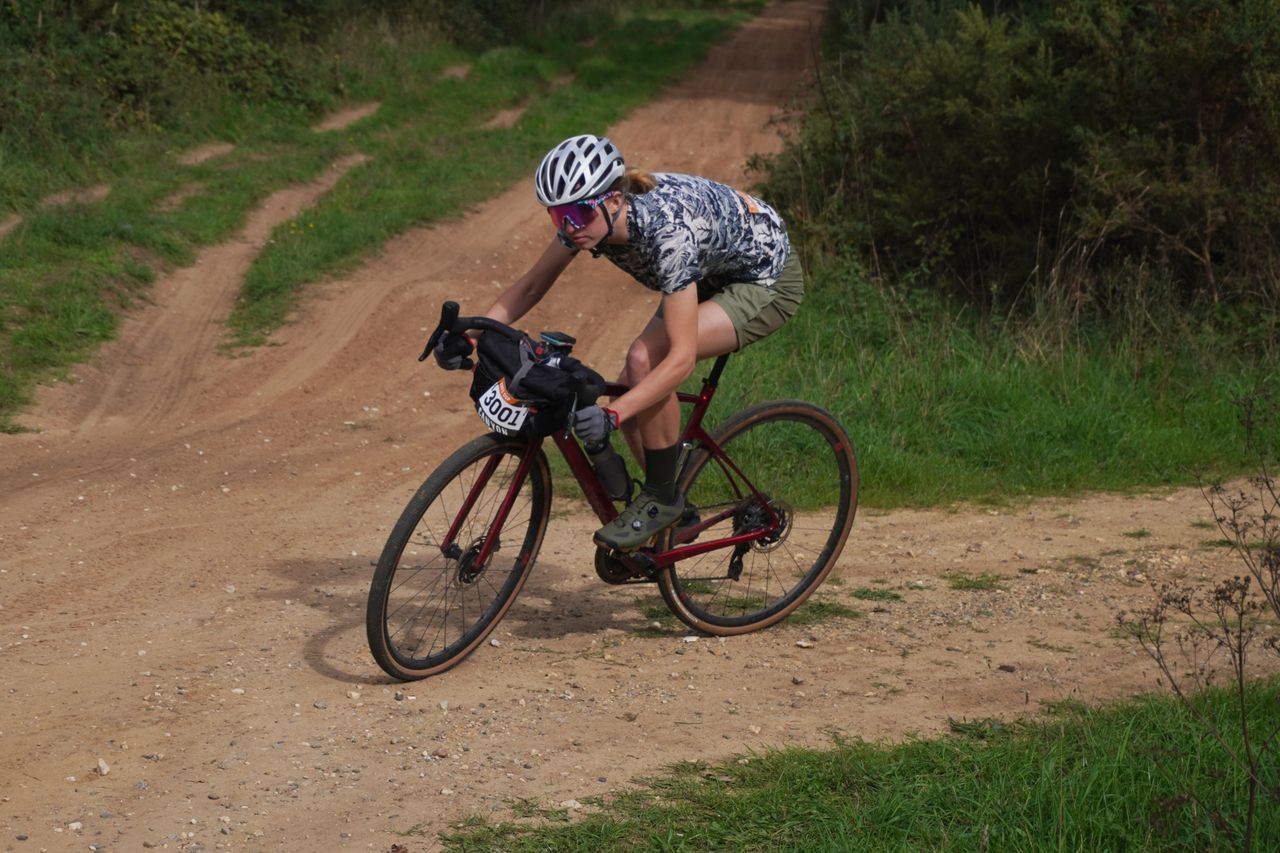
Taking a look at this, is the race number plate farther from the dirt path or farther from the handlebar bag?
the dirt path

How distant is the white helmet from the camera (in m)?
4.72

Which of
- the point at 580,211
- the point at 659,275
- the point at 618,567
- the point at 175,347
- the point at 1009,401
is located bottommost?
the point at 1009,401

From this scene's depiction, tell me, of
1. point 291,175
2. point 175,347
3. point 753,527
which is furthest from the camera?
point 291,175

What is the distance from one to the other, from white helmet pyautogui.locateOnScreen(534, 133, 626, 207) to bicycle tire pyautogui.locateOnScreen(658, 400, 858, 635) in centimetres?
119

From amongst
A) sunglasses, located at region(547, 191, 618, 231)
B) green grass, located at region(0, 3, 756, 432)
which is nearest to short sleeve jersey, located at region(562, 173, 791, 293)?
sunglasses, located at region(547, 191, 618, 231)

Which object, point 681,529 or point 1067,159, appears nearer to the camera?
point 681,529

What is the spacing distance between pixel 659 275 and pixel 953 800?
6.49 feet

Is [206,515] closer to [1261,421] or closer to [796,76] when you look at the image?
[1261,421]

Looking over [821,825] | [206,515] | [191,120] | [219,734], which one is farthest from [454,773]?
[191,120]

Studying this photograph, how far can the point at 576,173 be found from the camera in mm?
4730

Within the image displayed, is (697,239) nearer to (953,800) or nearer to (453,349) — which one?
(453,349)

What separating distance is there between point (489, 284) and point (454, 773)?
8.15 m

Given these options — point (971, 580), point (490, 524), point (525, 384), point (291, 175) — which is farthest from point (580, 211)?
point (291, 175)

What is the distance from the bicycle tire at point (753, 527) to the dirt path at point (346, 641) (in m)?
0.17
